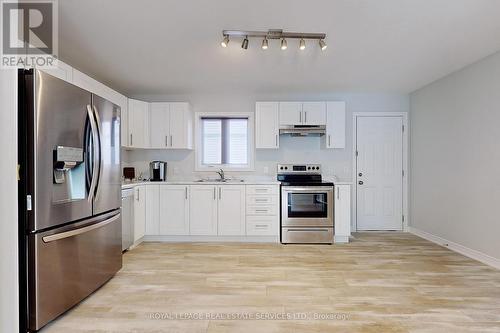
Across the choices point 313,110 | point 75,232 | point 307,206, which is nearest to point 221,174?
point 307,206

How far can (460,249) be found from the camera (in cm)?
368

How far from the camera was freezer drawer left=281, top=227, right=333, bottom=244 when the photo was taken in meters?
4.18

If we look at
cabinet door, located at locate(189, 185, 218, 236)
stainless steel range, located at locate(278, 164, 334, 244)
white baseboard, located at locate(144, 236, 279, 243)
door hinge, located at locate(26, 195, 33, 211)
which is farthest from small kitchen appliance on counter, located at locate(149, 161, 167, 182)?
door hinge, located at locate(26, 195, 33, 211)

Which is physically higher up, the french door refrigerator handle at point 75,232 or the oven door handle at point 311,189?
the oven door handle at point 311,189

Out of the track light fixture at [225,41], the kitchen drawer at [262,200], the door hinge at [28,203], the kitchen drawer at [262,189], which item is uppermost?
the track light fixture at [225,41]

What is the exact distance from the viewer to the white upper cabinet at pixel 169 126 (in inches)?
180

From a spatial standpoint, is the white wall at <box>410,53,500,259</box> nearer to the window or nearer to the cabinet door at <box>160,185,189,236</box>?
the window

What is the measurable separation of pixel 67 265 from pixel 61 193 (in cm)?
56

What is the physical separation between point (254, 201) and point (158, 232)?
157 centimetres

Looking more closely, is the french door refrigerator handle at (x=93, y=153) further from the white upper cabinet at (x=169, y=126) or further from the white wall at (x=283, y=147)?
the white wall at (x=283, y=147)

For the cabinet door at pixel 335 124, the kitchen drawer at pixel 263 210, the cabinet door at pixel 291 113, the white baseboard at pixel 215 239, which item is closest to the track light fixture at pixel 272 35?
the cabinet door at pixel 291 113

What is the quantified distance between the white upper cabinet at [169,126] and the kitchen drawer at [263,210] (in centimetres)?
148

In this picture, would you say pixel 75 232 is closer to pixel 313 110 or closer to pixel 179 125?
pixel 179 125

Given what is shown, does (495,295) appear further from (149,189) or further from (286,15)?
(149,189)
